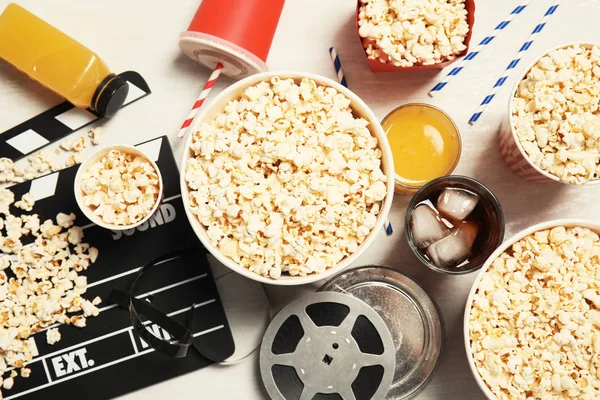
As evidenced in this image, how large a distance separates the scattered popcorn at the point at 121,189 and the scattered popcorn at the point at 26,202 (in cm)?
19

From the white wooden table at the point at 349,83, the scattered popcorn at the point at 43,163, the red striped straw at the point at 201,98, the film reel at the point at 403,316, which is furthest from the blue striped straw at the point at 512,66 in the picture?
the scattered popcorn at the point at 43,163

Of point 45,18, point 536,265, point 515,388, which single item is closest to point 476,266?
point 536,265

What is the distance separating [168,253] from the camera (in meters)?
1.24

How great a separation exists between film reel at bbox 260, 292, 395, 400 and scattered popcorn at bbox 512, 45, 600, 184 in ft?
1.59

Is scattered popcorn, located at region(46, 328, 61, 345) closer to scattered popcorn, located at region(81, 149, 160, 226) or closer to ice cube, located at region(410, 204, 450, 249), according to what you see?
scattered popcorn, located at region(81, 149, 160, 226)

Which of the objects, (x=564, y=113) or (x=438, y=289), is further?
(x=438, y=289)

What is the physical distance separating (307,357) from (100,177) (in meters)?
0.60

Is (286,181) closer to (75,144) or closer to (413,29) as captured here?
(413,29)

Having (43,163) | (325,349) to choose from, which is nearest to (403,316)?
(325,349)

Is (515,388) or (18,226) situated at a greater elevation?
(18,226)

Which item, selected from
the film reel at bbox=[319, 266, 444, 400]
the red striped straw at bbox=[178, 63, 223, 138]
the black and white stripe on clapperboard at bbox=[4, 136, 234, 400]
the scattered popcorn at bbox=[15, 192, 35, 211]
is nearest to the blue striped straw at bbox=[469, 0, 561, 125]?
the film reel at bbox=[319, 266, 444, 400]

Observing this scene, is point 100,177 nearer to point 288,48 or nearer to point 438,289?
point 288,48

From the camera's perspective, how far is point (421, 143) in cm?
123

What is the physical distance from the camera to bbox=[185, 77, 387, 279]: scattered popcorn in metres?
1.00
